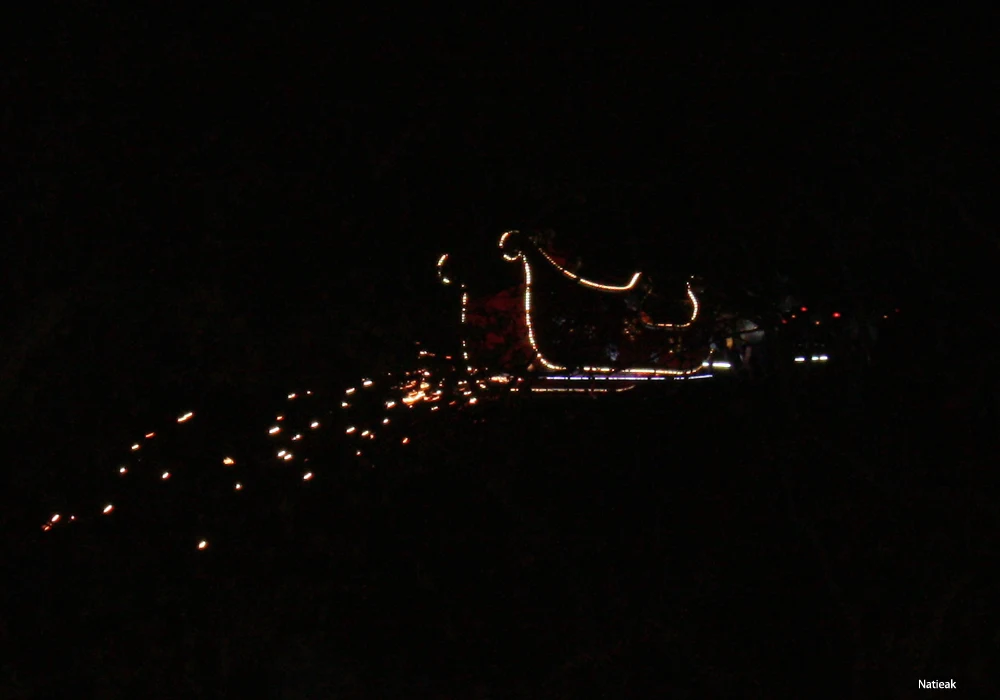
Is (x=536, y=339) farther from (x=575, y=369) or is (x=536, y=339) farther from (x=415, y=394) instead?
(x=415, y=394)

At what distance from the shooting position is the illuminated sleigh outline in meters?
3.89

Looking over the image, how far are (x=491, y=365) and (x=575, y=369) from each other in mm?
335

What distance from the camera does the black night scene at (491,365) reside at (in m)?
3.79

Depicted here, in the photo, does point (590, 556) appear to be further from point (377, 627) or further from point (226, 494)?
point (226, 494)

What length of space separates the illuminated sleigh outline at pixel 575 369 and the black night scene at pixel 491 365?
0.02 m

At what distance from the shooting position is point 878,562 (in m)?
4.03

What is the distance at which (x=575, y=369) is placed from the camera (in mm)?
3895

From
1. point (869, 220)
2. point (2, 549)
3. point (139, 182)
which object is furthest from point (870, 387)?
point (2, 549)

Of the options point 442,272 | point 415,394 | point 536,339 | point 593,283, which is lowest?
point 415,394

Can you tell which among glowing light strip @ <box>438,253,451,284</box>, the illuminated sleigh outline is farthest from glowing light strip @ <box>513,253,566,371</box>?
glowing light strip @ <box>438,253,451,284</box>

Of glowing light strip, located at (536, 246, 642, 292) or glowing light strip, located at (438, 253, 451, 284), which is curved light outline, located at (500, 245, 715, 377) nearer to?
glowing light strip, located at (536, 246, 642, 292)

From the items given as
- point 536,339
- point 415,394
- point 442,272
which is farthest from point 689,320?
point 415,394

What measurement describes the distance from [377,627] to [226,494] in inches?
39.3

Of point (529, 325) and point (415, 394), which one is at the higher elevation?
point (529, 325)
